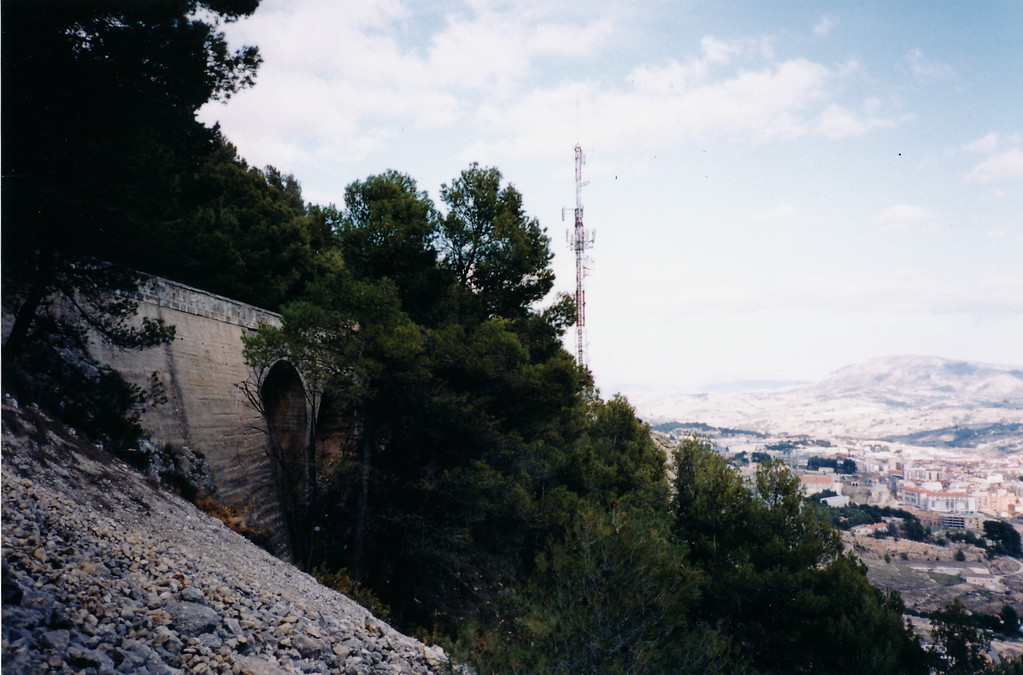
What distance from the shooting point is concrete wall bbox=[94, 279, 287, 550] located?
10.9m

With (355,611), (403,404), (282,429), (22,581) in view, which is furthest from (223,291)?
(22,581)

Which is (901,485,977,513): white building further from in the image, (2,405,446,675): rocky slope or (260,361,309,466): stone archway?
(2,405,446,675): rocky slope

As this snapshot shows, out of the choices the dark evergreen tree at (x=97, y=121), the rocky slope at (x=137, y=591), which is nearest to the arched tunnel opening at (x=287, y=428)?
the rocky slope at (x=137, y=591)

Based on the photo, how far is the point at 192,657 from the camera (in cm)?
495

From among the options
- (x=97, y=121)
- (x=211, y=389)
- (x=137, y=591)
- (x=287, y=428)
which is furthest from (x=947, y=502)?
(x=97, y=121)

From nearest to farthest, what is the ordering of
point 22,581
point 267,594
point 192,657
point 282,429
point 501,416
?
point 22,581
point 192,657
point 267,594
point 501,416
point 282,429

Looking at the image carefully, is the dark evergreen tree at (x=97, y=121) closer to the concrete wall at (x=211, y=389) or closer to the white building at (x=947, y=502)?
the concrete wall at (x=211, y=389)

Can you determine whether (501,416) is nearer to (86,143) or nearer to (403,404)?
(403,404)

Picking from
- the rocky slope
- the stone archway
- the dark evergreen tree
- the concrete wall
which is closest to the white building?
the stone archway

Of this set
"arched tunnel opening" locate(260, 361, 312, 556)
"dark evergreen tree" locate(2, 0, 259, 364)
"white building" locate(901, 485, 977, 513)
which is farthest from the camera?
"white building" locate(901, 485, 977, 513)

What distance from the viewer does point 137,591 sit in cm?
535

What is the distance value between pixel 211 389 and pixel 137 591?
25.3ft

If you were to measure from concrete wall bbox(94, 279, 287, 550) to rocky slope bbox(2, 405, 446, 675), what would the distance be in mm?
2237

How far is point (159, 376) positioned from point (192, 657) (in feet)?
24.3
